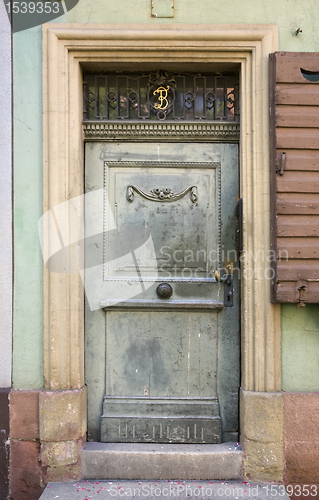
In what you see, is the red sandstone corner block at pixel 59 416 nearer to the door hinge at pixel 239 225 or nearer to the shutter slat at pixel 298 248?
the door hinge at pixel 239 225

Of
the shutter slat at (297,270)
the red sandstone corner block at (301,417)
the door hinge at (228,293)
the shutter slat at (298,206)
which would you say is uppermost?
the shutter slat at (298,206)

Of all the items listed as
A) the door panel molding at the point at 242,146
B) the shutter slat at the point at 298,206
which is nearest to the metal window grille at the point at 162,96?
the door panel molding at the point at 242,146

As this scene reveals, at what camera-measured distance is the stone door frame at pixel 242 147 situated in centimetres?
301

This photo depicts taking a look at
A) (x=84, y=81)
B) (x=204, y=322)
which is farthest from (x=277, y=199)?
(x=84, y=81)

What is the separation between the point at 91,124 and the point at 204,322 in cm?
209

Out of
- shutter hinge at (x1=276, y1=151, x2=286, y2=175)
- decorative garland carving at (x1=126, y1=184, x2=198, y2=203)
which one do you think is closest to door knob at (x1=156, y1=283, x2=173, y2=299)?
decorative garland carving at (x1=126, y1=184, x2=198, y2=203)

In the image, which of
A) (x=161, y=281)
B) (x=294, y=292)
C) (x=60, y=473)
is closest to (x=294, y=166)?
(x=294, y=292)

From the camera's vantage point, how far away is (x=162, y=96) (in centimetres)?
331

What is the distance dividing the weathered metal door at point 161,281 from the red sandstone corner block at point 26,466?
0.51 meters

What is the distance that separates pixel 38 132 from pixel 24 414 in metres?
2.40

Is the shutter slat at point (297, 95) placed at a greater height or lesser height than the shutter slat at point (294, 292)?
greater

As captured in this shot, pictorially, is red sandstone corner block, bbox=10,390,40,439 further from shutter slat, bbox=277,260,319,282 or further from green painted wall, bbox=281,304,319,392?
shutter slat, bbox=277,260,319,282

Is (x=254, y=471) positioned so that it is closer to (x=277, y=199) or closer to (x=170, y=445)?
(x=170, y=445)

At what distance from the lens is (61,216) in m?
3.07
